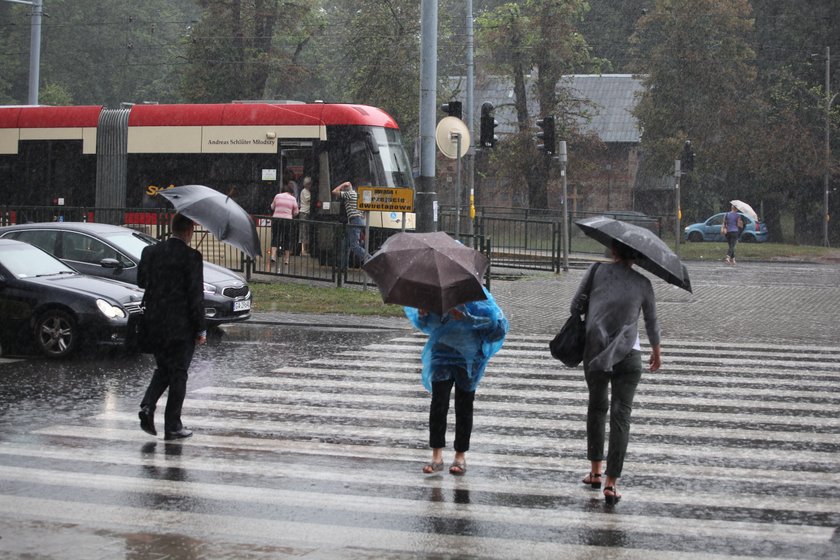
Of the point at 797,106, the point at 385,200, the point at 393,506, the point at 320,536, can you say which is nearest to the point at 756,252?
the point at 797,106

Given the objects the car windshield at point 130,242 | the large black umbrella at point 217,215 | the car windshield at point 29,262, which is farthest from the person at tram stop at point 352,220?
the large black umbrella at point 217,215

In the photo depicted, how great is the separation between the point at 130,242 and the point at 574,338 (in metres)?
10.3

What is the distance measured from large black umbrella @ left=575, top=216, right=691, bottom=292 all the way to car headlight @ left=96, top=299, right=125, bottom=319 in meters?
7.55

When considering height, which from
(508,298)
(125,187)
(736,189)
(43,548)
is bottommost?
(43,548)

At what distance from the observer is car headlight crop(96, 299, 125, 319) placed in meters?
13.7

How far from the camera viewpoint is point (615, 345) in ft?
24.3

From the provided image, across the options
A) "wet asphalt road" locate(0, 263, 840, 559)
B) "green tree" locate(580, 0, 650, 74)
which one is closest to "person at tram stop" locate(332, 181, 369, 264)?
"wet asphalt road" locate(0, 263, 840, 559)

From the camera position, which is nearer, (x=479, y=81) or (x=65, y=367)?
(x=65, y=367)

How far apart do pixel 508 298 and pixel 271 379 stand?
33.4ft

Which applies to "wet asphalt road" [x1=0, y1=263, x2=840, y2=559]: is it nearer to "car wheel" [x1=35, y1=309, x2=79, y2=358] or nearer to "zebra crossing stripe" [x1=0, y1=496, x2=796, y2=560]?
"zebra crossing stripe" [x1=0, y1=496, x2=796, y2=560]

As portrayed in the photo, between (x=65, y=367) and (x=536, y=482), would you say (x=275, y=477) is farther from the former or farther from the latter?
(x=65, y=367)

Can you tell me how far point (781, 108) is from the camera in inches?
2185

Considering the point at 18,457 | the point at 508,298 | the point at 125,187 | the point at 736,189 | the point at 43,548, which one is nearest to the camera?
the point at 43,548

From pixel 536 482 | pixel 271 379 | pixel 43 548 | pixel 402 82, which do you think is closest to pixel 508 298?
pixel 271 379
